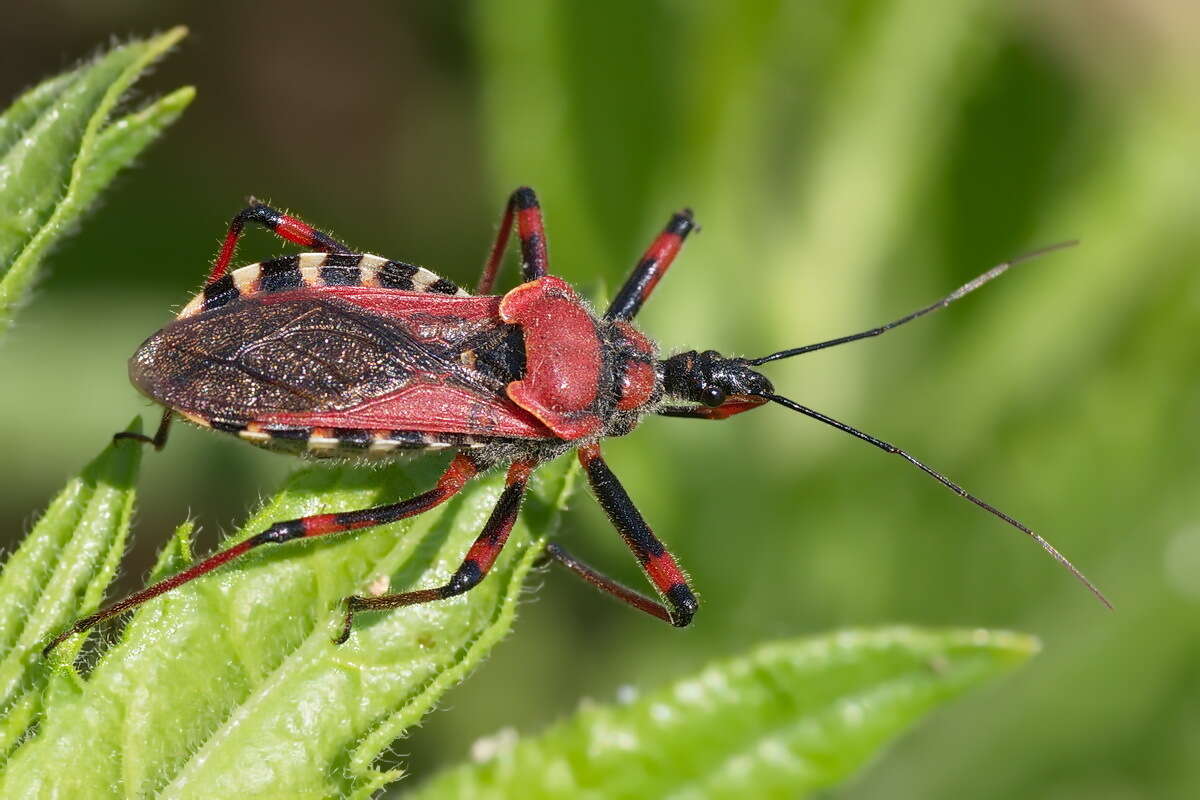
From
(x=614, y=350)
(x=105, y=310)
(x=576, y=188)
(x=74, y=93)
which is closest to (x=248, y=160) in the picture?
(x=105, y=310)

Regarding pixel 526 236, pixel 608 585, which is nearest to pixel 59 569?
pixel 608 585

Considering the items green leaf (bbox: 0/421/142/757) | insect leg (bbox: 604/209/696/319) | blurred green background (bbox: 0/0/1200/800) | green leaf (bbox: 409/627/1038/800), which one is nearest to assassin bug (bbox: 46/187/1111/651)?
insect leg (bbox: 604/209/696/319)

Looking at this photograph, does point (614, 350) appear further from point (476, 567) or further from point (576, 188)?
point (576, 188)

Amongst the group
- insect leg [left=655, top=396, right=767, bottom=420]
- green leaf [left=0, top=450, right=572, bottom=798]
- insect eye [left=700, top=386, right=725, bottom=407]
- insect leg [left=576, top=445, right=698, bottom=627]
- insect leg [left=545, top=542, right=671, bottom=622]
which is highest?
insect leg [left=655, top=396, right=767, bottom=420]

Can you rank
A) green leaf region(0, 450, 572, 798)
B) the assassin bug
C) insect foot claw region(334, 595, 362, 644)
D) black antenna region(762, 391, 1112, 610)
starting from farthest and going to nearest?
1. black antenna region(762, 391, 1112, 610)
2. the assassin bug
3. insect foot claw region(334, 595, 362, 644)
4. green leaf region(0, 450, 572, 798)

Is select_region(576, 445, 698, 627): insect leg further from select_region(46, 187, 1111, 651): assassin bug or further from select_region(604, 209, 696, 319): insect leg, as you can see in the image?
select_region(604, 209, 696, 319): insect leg

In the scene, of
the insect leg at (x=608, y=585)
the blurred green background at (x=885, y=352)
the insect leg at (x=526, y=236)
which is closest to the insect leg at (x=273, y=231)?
the insect leg at (x=526, y=236)
